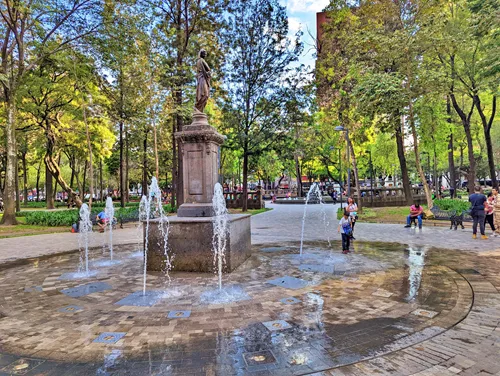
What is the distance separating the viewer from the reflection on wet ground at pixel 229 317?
11.9 ft

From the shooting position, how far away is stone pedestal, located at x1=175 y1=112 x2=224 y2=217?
8.45 metres

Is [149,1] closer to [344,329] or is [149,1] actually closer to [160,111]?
[160,111]

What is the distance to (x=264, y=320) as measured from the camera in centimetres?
468

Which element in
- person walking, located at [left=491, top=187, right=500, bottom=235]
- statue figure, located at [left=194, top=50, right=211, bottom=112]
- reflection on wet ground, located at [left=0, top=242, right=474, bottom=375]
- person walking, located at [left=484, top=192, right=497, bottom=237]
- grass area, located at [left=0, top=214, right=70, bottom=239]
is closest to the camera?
reflection on wet ground, located at [left=0, top=242, right=474, bottom=375]

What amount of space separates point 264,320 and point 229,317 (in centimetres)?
56

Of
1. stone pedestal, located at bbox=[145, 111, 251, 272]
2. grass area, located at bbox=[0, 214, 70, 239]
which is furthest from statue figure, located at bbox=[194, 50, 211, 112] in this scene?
grass area, located at bbox=[0, 214, 70, 239]

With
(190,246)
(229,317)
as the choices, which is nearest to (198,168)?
(190,246)

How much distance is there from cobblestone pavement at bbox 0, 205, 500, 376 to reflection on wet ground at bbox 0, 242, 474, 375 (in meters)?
0.02

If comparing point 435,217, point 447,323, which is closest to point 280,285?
point 447,323

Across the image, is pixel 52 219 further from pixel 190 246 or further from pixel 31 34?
pixel 190 246

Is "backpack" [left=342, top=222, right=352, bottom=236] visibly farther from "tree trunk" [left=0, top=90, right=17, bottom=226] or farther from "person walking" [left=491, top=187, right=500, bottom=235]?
"tree trunk" [left=0, top=90, right=17, bottom=226]

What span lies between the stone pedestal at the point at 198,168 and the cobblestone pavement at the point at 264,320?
1886 millimetres

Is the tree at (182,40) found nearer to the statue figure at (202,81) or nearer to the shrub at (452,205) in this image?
the statue figure at (202,81)

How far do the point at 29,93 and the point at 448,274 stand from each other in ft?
86.1
